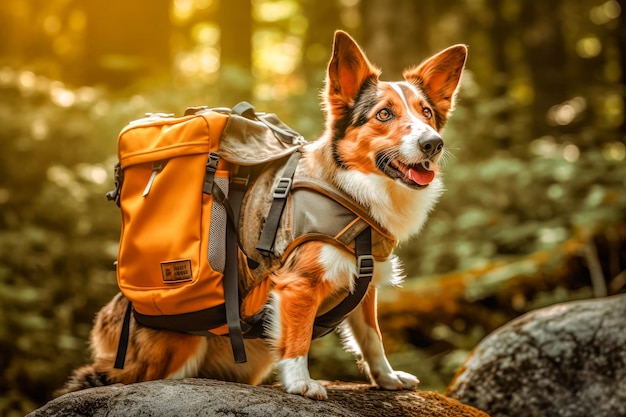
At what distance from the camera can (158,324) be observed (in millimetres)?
3361

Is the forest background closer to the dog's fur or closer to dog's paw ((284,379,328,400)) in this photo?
the dog's fur

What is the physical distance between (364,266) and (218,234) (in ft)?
2.30

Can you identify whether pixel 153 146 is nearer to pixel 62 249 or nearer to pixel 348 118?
pixel 348 118

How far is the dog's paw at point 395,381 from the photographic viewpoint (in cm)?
364

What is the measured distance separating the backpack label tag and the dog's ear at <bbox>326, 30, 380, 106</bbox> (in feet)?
3.44

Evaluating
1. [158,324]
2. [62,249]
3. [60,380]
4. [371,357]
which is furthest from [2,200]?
[371,357]

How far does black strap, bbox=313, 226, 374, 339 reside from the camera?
3084 millimetres

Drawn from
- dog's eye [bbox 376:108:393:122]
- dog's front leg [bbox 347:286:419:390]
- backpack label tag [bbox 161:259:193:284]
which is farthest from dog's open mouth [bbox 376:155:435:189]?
backpack label tag [bbox 161:259:193:284]

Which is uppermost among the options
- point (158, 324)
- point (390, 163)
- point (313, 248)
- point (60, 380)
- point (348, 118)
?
point (348, 118)

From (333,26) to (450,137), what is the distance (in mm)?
5925

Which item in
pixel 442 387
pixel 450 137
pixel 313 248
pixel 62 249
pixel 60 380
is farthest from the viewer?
pixel 450 137

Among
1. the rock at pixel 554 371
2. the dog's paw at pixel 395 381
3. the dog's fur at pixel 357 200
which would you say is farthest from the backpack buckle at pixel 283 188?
the rock at pixel 554 371

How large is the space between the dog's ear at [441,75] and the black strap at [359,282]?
0.81 meters

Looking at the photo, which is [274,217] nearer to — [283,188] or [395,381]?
[283,188]
